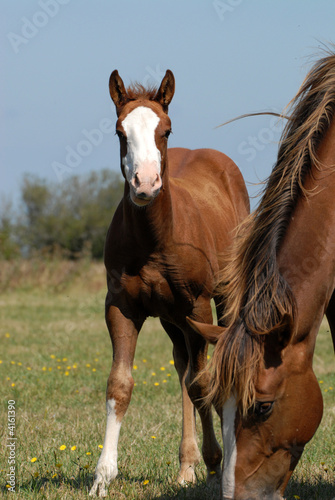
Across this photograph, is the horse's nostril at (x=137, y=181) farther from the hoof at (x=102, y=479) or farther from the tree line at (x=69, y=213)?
the tree line at (x=69, y=213)

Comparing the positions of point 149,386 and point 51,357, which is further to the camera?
point 51,357

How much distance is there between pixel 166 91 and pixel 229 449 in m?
2.38

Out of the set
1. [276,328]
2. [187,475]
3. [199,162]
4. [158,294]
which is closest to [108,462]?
[187,475]

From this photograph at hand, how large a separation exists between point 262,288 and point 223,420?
0.61 meters

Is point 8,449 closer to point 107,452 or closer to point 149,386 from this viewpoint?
point 107,452

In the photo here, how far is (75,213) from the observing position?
3225 centimetres

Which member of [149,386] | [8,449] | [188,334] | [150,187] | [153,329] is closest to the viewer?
[150,187]

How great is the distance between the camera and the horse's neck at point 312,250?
9.68ft

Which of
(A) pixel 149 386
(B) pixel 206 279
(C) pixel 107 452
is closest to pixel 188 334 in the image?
(B) pixel 206 279

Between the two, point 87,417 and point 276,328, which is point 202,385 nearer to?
point 276,328

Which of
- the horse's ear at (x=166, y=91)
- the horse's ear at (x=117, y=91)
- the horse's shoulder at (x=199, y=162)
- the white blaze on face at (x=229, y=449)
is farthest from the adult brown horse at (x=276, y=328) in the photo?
the horse's shoulder at (x=199, y=162)

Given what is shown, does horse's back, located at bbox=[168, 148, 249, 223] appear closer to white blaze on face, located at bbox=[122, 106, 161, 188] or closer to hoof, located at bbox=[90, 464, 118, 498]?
white blaze on face, located at bbox=[122, 106, 161, 188]

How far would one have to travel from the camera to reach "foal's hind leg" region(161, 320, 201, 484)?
4.19 m

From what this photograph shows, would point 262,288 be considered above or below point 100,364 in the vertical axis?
above
